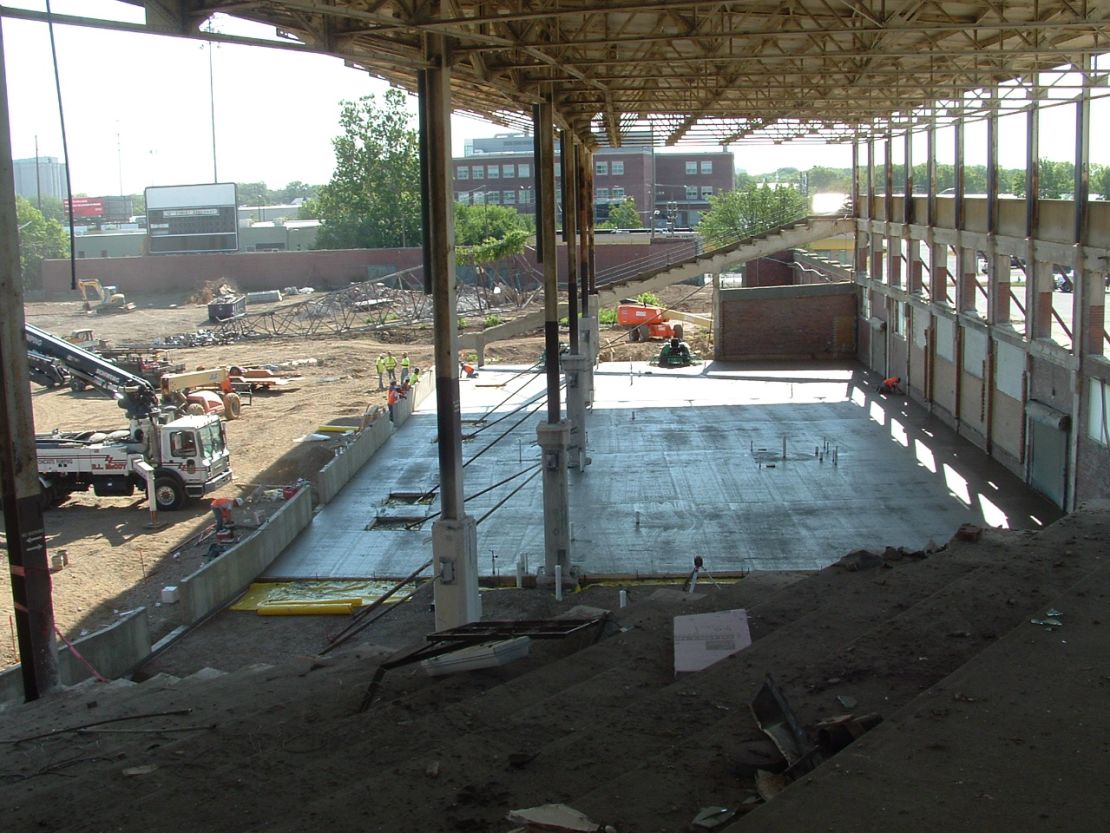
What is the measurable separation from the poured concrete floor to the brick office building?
59831 millimetres

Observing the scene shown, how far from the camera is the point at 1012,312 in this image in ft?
106

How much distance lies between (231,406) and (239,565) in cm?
1819

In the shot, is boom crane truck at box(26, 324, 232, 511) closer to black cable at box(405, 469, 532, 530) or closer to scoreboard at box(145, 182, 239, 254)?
black cable at box(405, 469, 532, 530)

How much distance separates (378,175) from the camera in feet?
279

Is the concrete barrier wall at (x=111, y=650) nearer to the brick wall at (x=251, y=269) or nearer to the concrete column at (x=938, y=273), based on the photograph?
the concrete column at (x=938, y=273)

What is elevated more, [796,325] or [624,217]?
[624,217]

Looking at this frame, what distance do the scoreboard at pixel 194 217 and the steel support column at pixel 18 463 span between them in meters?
71.5

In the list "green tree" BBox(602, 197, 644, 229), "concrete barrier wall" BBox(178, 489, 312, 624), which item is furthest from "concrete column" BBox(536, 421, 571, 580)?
"green tree" BBox(602, 197, 644, 229)

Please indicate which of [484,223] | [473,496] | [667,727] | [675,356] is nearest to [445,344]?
[667,727]

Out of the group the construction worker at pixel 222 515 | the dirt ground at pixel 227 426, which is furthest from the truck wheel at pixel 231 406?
the construction worker at pixel 222 515

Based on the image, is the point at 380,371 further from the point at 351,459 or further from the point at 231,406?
the point at 351,459

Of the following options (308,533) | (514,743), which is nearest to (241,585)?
(308,533)

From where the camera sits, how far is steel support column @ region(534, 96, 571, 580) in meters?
18.6

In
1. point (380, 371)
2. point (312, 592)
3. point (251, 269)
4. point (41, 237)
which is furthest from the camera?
point (41, 237)
